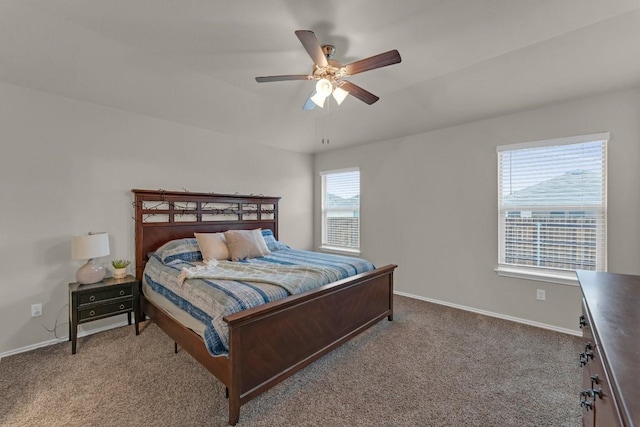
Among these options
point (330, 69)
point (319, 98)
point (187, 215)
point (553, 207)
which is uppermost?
point (330, 69)

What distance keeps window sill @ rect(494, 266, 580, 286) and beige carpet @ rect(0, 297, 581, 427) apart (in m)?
0.57

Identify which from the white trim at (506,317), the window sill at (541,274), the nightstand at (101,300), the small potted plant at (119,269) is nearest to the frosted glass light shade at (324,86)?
the nightstand at (101,300)

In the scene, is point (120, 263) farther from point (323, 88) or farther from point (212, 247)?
point (323, 88)

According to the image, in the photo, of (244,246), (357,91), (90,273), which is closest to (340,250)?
(244,246)

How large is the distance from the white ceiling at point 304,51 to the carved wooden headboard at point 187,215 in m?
1.05

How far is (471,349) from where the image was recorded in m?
2.63

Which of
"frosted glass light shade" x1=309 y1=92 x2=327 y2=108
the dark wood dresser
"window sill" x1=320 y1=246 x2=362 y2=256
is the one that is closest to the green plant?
"frosted glass light shade" x1=309 y1=92 x2=327 y2=108

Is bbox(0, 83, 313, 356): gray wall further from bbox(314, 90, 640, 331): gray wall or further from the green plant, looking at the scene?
bbox(314, 90, 640, 331): gray wall

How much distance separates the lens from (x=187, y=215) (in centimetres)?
371

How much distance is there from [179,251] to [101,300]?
32.0 inches

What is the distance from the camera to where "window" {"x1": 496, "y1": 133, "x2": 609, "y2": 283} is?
2.85 metres

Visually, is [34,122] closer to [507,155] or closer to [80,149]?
[80,149]

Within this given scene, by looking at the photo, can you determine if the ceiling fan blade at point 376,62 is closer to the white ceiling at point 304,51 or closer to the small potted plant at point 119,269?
the white ceiling at point 304,51

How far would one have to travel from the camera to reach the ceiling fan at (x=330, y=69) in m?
1.77
